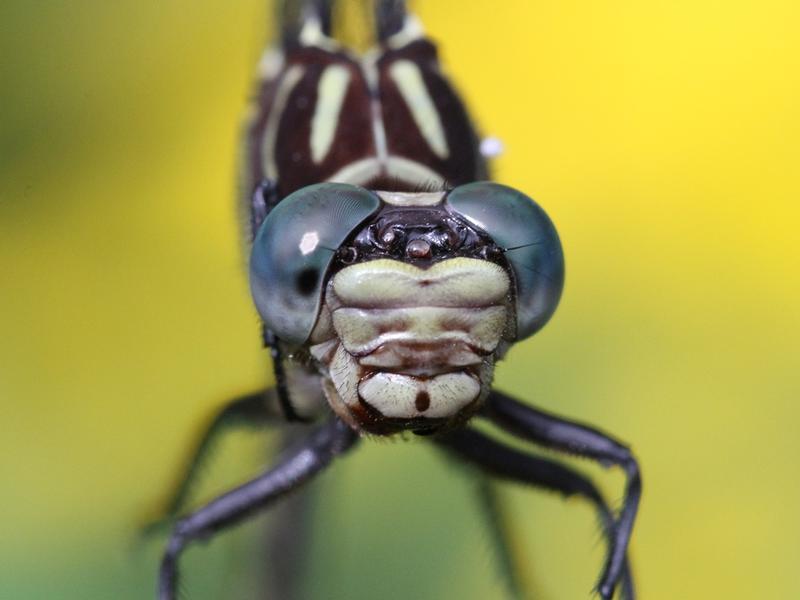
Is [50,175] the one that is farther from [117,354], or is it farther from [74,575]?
[74,575]

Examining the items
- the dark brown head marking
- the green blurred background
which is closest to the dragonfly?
the dark brown head marking

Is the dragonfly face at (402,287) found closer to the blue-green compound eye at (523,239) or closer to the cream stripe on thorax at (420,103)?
the blue-green compound eye at (523,239)

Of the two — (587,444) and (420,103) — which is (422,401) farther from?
(420,103)

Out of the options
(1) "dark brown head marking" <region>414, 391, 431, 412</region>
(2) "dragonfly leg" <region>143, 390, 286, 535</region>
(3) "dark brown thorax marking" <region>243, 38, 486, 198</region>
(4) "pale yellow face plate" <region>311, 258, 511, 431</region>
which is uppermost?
(3) "dark brown thorax marking" <region>243, 38, 486, 198</region>

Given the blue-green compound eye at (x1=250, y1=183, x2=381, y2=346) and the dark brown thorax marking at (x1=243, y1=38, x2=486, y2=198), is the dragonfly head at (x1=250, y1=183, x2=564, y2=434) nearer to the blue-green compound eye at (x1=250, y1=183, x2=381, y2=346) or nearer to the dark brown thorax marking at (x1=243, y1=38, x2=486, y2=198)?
the blue-green compound eye at (x1=250, y1=183, x2=381, y2=346)

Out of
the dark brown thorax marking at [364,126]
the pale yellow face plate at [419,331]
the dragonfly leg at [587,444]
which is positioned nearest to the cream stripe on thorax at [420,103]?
the dark brown thorax marking at [364,126]
